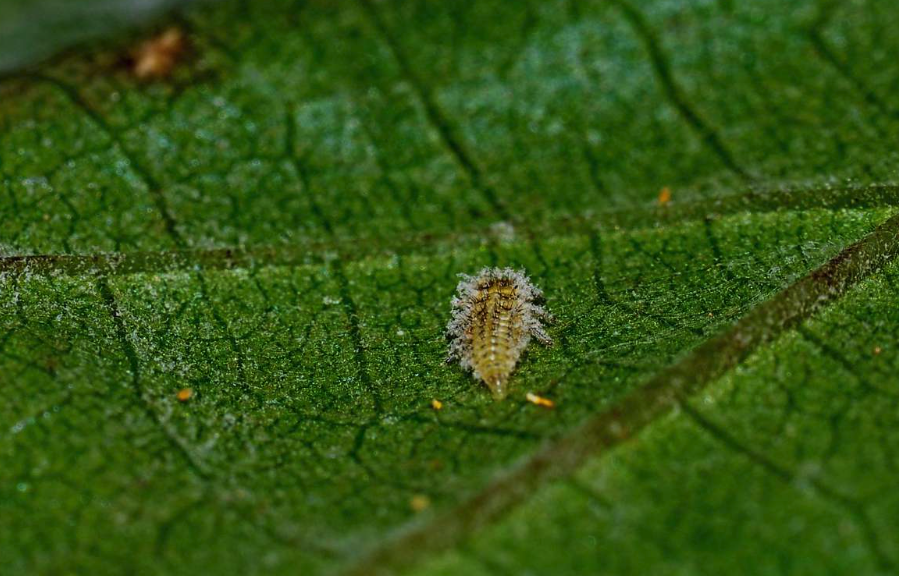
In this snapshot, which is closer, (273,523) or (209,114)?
(273,523)

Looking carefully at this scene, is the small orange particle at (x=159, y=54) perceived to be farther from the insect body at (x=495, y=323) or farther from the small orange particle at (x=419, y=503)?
the small orange particle at (x=419, y=503)

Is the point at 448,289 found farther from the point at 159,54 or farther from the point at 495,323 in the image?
the point at 159,54

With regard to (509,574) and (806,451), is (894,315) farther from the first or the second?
(509,574)

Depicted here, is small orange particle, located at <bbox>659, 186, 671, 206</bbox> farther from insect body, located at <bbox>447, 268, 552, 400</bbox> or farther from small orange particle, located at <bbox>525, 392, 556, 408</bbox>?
small orange particle, located at <bbox>525, 392, 556, 408</bbox>

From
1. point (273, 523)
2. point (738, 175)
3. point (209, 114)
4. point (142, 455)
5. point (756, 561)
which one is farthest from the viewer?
point (209, 114)

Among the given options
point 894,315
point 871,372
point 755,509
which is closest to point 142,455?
point 755,509

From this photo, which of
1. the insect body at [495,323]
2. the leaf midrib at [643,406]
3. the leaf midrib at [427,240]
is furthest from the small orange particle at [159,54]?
the leaf midrib at [643,406]

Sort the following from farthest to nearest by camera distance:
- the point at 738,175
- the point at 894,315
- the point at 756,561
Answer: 1. the point at 738,175
2. the point at 894,315
3. the point at 756,561
